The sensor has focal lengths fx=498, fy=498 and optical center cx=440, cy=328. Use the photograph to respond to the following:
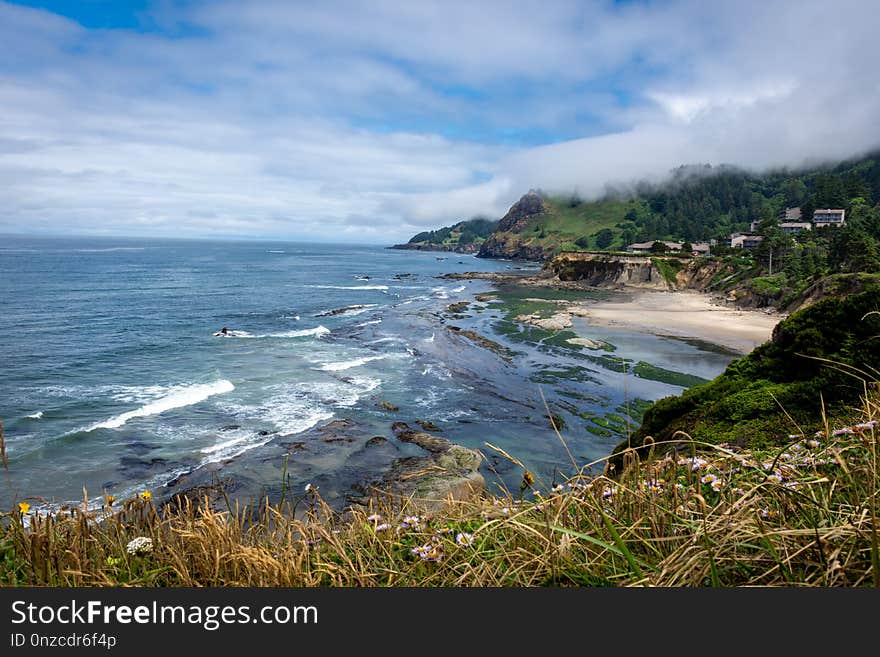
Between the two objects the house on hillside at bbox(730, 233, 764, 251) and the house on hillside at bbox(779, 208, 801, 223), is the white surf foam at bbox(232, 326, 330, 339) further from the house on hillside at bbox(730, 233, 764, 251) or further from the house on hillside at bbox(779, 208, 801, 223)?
the house on hillside at bbox(779, 208, 801, 223)

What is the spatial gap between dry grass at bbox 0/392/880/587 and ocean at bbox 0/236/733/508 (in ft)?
2.04

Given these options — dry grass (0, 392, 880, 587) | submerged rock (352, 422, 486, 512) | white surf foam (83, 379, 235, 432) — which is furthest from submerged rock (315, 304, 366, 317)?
dry grass (0, 392, 880, 587)

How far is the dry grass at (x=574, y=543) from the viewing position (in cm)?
Result: 249

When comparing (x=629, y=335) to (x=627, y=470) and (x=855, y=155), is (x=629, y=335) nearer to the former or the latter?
(x=627, y=470)

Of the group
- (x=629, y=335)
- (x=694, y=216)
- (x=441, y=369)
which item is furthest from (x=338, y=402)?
(x=694, y=216)

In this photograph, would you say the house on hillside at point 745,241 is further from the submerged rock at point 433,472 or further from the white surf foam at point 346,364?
the submerged rock at point 433,472

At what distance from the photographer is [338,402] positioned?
27.8 metres

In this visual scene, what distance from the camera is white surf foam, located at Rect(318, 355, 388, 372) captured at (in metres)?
34.8

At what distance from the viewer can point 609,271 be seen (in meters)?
98.4

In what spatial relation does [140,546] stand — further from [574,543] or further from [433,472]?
[433,472]

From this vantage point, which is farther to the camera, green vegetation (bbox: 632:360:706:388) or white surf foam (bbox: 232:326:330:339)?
white surf foam (bbox: 232:326:330:339)

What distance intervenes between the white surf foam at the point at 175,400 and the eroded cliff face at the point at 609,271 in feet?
266

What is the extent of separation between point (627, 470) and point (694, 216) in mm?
191086

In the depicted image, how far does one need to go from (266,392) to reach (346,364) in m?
7.86
